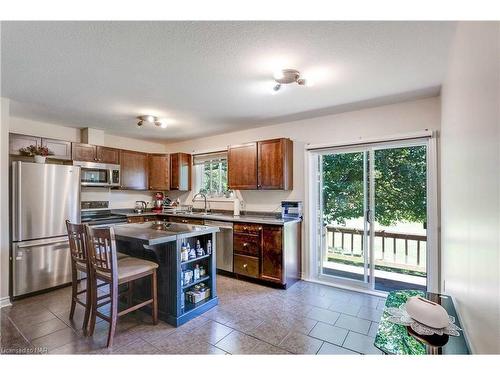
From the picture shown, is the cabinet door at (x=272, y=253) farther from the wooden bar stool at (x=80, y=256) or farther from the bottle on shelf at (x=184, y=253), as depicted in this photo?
the wooden bar stool at (x=80, y=256)

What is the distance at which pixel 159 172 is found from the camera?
5.18m

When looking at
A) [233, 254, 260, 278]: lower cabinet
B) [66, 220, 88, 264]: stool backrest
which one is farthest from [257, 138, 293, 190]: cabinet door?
[66, 220, 88, 264]: stool backrest

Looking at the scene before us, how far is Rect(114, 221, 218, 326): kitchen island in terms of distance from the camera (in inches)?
95.3

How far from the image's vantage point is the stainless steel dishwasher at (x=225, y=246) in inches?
152

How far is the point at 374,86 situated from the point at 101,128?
4.22 m

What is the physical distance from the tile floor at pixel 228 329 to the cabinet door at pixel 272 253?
36cm

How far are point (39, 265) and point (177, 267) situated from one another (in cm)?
216

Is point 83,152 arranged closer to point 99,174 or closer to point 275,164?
point 99,174

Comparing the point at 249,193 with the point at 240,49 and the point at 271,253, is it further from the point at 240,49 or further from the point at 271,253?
the point at 240,49

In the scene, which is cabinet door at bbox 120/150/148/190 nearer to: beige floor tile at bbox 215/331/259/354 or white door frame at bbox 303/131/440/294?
white door frame at bbox 303/131/440/294

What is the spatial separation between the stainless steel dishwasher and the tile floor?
0.79 m

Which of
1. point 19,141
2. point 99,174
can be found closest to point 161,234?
point 99,174
